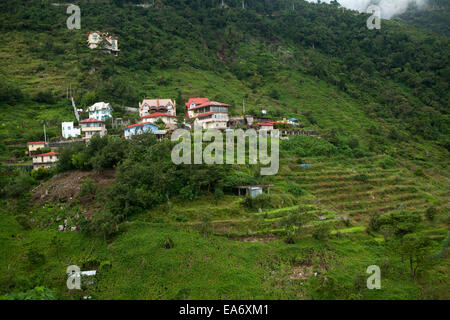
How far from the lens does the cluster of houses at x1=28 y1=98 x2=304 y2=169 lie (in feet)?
112

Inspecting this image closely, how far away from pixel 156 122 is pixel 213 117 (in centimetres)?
811

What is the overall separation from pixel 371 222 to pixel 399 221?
2.18m

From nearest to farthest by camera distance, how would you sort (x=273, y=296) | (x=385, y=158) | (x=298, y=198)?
1. (x=273, y=296)
2. (x=298, y=198)
3. (x=385, y=158)

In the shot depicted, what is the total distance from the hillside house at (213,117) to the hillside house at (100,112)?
13.7m

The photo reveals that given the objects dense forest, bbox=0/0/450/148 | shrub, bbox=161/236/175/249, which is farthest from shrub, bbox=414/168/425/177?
shrub, bbox=161/236/175/249

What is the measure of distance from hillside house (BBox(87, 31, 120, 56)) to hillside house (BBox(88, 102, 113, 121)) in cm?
2909

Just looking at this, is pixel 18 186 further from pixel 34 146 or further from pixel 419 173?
pixel 419 173

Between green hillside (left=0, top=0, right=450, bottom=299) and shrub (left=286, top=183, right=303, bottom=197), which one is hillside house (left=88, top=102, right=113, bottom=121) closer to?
green hillside (left=0, top=0, right=450, bottom=299)

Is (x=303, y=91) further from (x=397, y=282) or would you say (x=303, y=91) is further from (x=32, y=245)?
(x=32, y=245)

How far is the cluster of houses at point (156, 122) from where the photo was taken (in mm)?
34156

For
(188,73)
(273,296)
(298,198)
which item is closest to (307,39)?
(188,73)

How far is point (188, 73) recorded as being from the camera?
68188mm

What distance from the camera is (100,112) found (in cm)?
4259

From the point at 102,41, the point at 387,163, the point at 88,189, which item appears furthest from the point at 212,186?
the point at 102,41
